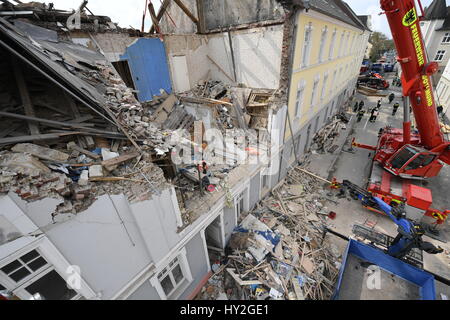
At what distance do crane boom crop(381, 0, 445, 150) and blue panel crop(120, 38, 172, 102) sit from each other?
912 cm

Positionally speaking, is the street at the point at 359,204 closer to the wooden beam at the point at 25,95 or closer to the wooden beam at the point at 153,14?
the wooden beam at the point at 25,95

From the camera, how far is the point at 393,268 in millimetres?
5809

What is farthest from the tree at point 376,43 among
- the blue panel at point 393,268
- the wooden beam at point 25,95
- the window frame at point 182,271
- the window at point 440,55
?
the wooden beam at point 25,95

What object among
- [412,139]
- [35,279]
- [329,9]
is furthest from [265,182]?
[329,9]

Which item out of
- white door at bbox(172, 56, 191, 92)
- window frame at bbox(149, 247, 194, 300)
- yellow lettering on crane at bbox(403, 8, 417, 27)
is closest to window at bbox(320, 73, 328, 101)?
yellow lettering on crane at bbox(403, 8, 417, 27)

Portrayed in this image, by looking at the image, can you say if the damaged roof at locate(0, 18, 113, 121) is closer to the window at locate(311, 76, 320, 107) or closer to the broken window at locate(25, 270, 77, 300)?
the broken window at locate(25, 270, 77, 300)

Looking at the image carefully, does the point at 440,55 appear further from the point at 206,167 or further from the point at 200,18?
the point at 206,167

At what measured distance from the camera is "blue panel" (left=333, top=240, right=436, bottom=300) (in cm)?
515

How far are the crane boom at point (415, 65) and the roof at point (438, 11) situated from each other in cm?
3482

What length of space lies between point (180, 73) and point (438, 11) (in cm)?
4192

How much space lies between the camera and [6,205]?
7.56ft

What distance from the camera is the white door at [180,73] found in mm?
9594

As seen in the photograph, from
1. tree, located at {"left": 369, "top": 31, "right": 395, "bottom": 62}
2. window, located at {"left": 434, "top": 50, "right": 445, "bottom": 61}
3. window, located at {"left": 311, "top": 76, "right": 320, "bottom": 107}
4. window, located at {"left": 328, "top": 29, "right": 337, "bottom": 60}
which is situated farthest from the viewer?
tree, located at {"left": 369, "top": 31, "right": 395, "bottom": 62}
